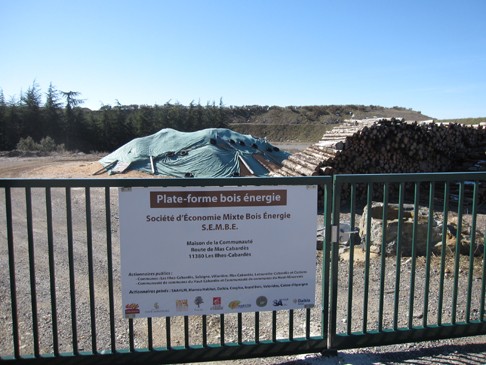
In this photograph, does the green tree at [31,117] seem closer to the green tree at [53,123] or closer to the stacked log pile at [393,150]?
the green tree at [53,123]

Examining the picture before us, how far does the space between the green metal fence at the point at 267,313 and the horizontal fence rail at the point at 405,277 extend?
13 mm

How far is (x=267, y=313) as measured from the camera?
4.66 meters

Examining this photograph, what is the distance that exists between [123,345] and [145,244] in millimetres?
1312

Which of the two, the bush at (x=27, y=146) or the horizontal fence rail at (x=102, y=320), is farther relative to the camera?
the bush at (x=27, y=146)

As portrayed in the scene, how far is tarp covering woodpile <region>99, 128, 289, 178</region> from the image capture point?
19.2 meters

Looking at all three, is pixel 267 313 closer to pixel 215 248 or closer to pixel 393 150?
pixel 215 248

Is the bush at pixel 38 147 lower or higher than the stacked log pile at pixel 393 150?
lower

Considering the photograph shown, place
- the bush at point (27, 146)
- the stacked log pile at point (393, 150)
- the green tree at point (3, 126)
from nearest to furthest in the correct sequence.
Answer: the stacked log pile at point (393, 150), the bush at point (27, 146), the green tree at point (3, 126)

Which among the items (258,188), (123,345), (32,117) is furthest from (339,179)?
(32,117)

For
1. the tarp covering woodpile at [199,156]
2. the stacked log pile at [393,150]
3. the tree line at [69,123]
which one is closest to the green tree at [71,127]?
the tree line at [69,123]

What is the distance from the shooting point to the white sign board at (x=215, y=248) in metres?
3.13

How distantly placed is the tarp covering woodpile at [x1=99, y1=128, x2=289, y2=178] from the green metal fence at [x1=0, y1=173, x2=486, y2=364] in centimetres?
1192

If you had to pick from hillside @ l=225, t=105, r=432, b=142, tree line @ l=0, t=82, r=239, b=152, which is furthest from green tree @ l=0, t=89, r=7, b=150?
hillside @ l=225, t=105, r=432, b=142

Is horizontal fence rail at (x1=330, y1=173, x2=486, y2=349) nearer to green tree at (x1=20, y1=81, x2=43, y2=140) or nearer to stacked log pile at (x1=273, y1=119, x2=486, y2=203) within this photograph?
stacked log pile at (x1=273, y1=119, x2=486, y2=203)
